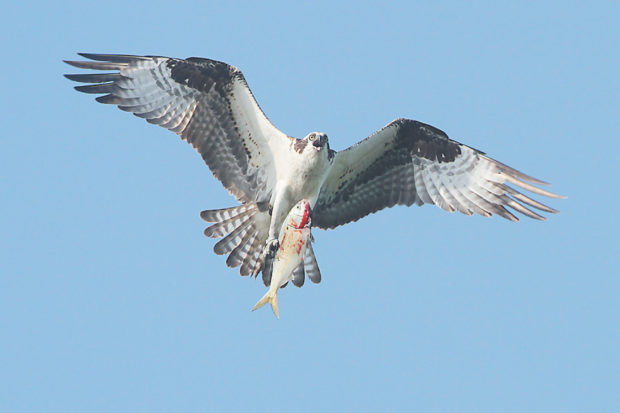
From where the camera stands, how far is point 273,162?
13.1m

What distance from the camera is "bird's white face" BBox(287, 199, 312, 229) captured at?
12.7 m

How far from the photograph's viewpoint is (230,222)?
13516 millimetres

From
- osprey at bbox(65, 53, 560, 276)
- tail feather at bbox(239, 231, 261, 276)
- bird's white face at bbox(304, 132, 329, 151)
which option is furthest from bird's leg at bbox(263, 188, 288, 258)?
bird's white face at bbox(304, 132, 329, 151)

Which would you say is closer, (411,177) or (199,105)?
(199,105)

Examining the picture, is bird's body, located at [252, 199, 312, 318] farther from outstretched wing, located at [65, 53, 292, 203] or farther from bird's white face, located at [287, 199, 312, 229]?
outstretched wing, located at [65, 53, 292, 203]

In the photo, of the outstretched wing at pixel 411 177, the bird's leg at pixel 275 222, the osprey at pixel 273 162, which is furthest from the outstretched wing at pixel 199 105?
the outstretched wing at pixel 411 177

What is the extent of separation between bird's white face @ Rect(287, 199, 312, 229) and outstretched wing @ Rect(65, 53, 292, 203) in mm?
607

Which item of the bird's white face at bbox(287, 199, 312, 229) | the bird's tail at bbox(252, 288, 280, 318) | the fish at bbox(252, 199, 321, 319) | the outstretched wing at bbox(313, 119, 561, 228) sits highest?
the outstretched wing at bbox(313, 119, 561, 228)

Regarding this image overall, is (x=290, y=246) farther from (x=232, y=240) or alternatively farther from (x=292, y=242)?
(x=232, y=240)

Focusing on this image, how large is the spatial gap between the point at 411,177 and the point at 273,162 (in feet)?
6.64

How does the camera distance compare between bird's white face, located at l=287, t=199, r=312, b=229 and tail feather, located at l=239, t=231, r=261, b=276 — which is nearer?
bird's white face, located at l=287, t=199, r=312, b=229

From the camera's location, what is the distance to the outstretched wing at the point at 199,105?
12875 mm

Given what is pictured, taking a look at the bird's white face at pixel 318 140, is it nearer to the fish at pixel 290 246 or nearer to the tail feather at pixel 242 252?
the fish at pixel 290 246

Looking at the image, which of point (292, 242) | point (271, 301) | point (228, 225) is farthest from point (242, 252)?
point (271, 301)
